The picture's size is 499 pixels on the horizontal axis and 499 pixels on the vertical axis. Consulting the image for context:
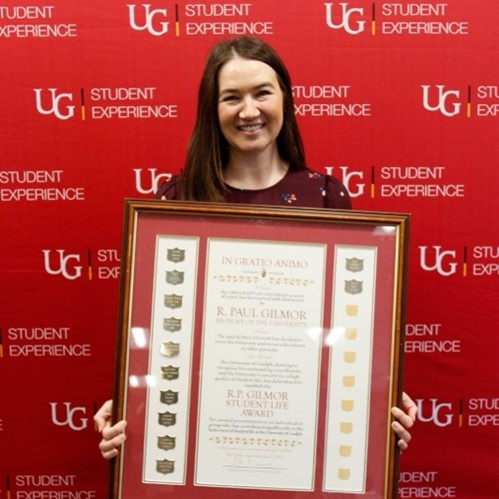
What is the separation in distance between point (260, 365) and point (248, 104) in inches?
18.7

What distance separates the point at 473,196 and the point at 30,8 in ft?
Result: 4.45

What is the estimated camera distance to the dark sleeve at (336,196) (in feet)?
3.98

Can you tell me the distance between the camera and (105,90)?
171 centimetres

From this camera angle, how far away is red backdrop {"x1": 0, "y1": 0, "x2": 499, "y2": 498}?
1.70m

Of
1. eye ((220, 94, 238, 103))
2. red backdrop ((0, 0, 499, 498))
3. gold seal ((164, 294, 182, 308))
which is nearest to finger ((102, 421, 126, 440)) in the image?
gold seal ((164, 294, 182, 308))

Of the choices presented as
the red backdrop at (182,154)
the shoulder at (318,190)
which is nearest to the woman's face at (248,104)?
the shoulder at (318,190)

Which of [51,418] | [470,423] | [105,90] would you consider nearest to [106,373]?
[51,418]

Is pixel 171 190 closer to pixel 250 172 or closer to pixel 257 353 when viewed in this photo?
pixel 250 172

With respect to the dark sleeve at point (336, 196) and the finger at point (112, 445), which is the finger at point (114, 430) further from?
the dark sleeve at point (336, 196)

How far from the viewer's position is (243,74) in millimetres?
1130

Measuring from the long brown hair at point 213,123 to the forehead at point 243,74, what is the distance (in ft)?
0.04

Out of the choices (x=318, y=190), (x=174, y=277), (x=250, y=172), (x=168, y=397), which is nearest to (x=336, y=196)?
(x=318, y=190)

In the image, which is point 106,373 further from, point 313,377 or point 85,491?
point 313,377

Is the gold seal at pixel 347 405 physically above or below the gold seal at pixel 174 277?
below
